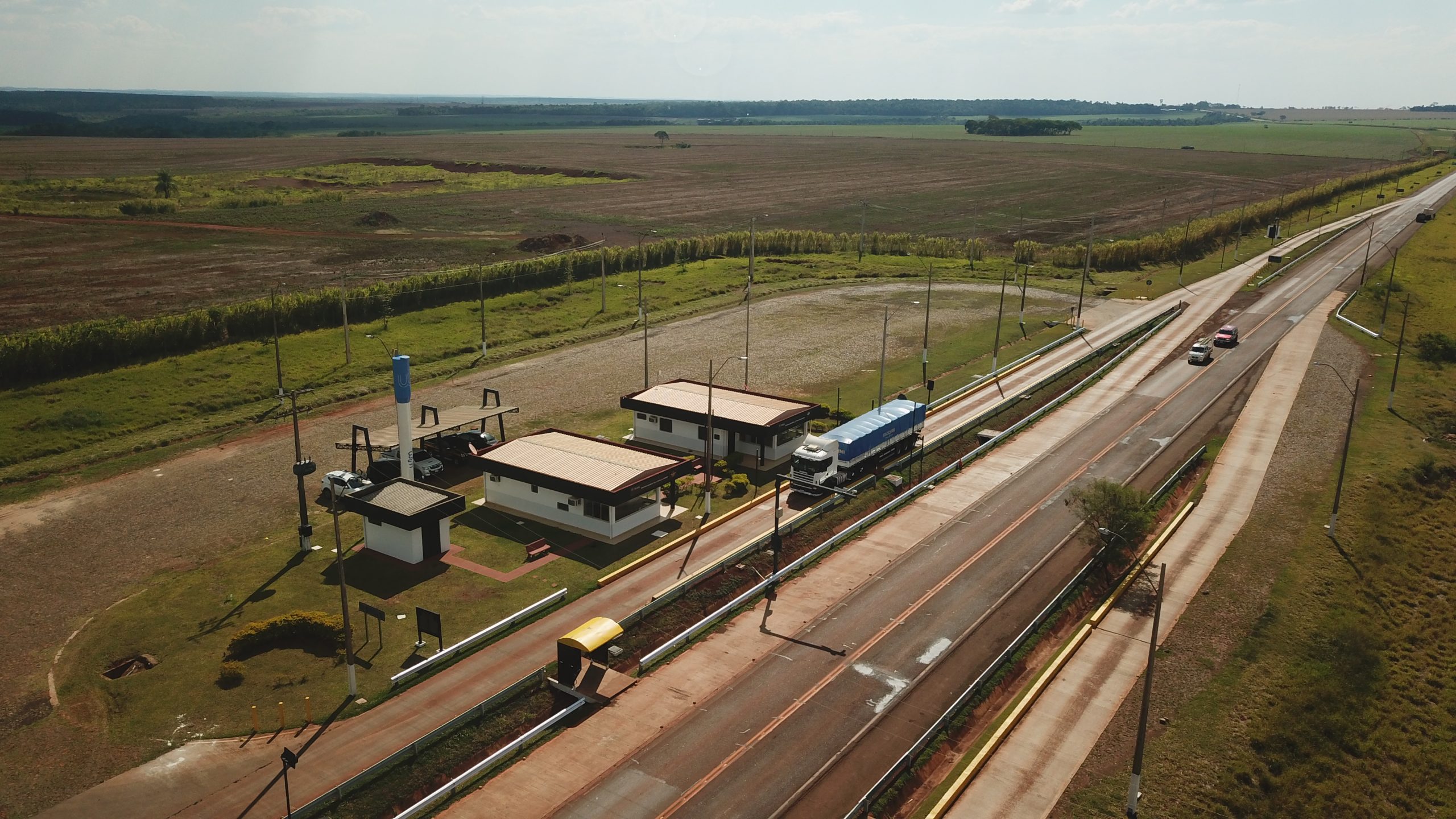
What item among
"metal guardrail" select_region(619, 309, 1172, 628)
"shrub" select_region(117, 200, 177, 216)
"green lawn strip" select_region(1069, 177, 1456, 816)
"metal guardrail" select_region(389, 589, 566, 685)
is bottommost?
"green lawn strip" select_region(1069, 177, 1456, 816)

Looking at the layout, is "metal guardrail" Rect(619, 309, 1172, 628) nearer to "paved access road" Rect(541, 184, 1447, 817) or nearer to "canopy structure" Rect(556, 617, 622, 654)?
"canopy structure" Rect(556, 617, 622, 654)

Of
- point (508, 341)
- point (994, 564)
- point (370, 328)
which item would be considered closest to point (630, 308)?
point (508, 341)

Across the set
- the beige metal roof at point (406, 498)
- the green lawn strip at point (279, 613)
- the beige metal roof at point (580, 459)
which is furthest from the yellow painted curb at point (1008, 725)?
the beige metal roof at point (406, 498)

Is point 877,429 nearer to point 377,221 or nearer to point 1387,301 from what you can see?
point 1387,301

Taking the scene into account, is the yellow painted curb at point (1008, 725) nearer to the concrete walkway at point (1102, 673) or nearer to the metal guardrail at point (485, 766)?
the concrete walkway at point (1102, 673)

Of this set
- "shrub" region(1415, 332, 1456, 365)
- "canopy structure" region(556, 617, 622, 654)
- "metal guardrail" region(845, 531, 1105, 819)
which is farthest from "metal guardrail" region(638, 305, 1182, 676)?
"shrub" region(1415, 332, 1456, 365)
